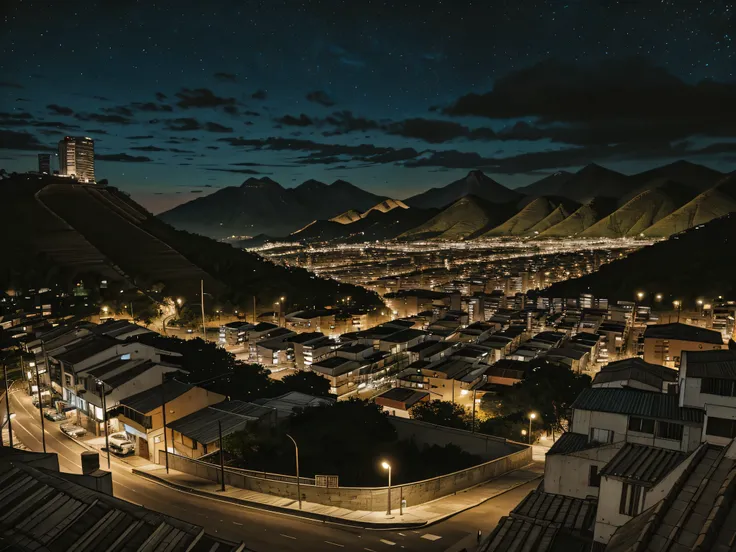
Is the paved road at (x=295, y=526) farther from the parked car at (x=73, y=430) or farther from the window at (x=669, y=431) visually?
the parked car at (x=73, y=430)

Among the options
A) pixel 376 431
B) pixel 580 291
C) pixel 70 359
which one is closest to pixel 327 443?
pixel 376 431

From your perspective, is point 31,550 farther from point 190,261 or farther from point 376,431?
point 190,261

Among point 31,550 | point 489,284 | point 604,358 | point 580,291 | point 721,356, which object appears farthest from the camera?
point 489,284

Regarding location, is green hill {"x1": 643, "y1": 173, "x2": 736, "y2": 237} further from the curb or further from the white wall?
the curb

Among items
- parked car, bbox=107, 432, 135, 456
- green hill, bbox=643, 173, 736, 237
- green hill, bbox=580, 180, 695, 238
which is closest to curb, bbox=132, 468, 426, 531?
parked car, bbox=107, 432, 135, 456

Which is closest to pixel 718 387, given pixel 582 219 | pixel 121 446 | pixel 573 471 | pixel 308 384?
pixel 573 471

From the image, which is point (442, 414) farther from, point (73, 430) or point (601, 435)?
point (73, 430)

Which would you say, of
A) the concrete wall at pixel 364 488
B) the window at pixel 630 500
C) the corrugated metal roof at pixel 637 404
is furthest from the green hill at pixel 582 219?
the window at pixel 630 500
